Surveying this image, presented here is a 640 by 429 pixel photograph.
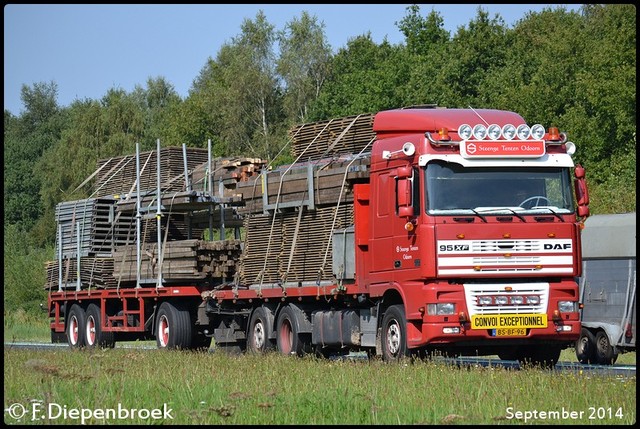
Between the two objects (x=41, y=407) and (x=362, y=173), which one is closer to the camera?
(x=41, y=407)

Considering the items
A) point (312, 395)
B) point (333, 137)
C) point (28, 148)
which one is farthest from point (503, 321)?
point (28, 148)

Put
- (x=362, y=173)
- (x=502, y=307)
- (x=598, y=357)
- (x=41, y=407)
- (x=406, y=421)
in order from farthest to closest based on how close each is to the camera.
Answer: (x=598, y=357) → (x=362, y=173) → (x=502, y=307) → (x=41, y=407) → (x=406, y=421)

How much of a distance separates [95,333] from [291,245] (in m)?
8.31

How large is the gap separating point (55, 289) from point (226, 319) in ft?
27.0

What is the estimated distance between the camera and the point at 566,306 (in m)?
18.2

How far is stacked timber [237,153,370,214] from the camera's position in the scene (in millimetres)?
20539

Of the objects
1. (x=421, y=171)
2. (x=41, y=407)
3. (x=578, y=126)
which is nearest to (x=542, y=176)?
(x=421, y=171)

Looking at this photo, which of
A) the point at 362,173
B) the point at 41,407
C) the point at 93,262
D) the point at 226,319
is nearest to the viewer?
the point at 41,407

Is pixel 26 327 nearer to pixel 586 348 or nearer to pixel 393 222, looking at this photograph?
pixel 586 348

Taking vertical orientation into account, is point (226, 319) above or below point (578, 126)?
below

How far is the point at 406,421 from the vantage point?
1154cm

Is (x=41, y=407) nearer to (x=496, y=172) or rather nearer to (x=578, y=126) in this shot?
(x=496, y=172)

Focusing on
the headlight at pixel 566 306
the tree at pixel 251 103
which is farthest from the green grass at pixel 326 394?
the tree at pixel 251 103

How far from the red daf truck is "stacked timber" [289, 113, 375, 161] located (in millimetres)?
69
